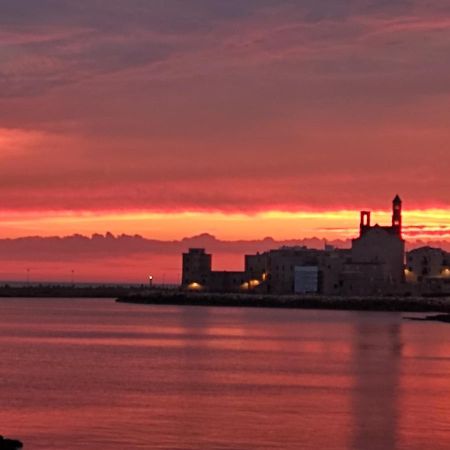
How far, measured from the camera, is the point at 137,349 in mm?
65188

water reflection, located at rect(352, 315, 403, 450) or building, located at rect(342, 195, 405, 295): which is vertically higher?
building, located at rect(342, 195, 405, 295)

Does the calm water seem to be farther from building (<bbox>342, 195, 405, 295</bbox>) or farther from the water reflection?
building (<bbox>342, 195, 405, 295</bbox>)

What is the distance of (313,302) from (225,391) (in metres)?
99.3

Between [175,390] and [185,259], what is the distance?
11164 cm

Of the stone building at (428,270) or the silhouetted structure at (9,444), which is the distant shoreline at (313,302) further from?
the silhouetted structure at (9,444)

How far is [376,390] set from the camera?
4309 centimetres

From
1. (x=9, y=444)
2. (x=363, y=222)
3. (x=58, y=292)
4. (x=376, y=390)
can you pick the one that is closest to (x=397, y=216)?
(x=363, y=222)

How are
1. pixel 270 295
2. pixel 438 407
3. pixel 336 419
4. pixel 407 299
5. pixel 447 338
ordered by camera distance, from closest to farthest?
pixel 336 419
pixel 438 407
pixel 447 338
pixel 407 299
pixel 270 295

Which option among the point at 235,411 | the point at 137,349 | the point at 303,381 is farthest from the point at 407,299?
the point at 235,411

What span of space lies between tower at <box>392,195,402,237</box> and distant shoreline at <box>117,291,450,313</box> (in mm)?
7634

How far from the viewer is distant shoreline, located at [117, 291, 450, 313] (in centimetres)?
13088

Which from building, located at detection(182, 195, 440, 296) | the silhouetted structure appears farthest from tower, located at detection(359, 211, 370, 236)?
the silhouetted structure

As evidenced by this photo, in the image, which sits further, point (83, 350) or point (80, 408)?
point (83, 350)

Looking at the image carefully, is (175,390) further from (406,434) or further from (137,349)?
(137,349)
